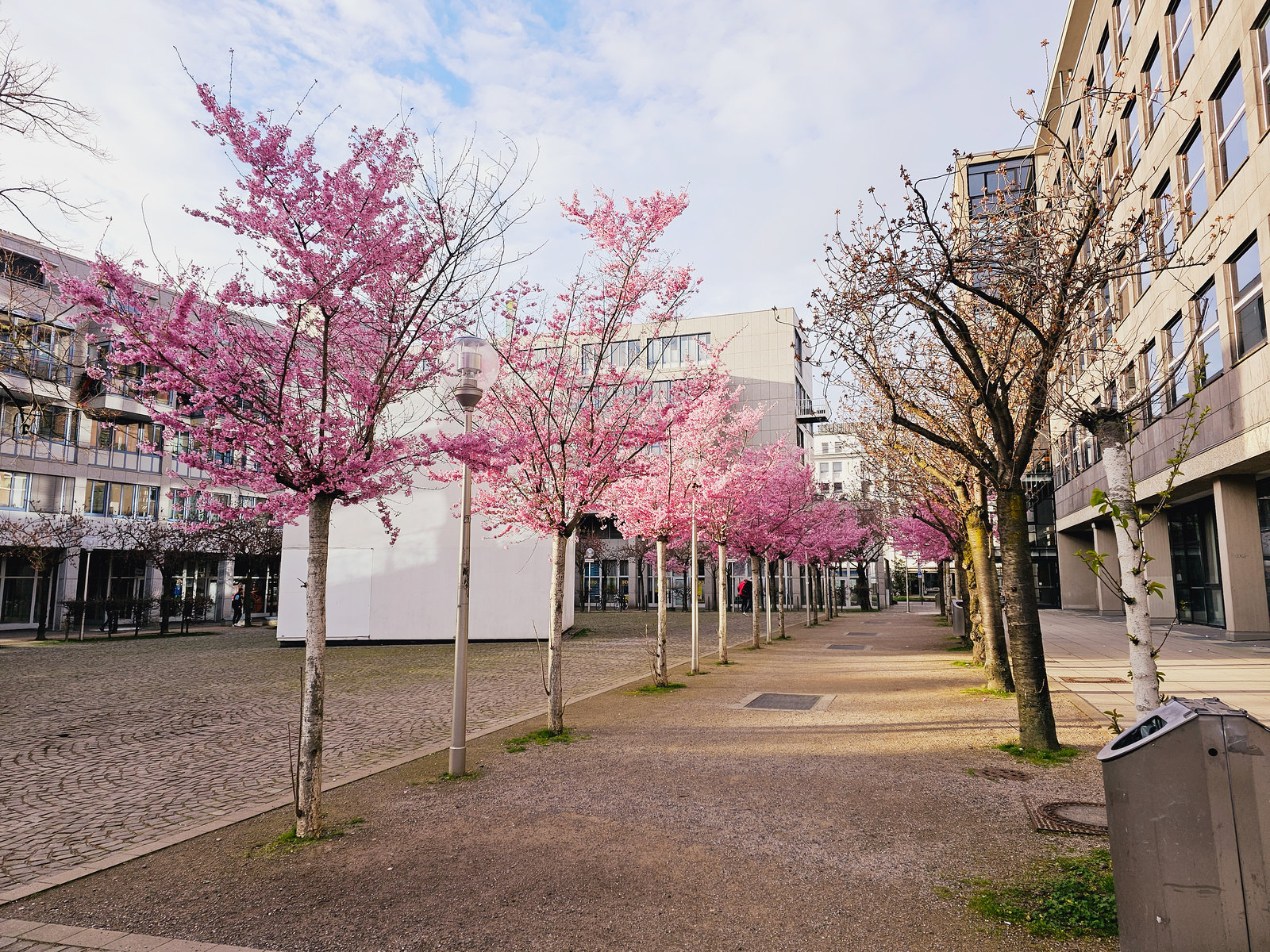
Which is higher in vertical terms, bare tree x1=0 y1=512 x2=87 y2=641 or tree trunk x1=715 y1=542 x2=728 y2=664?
bare tree x1=0 y1=512 x2=87 y2=641

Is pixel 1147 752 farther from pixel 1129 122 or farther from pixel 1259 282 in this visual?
pixel 1129 122

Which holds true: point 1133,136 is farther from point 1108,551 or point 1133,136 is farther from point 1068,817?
point 1068,817

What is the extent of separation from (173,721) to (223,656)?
1112 cm

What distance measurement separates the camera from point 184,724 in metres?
11.0

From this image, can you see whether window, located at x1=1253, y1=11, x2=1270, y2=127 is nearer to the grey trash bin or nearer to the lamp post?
the lamp post

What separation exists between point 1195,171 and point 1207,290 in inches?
151

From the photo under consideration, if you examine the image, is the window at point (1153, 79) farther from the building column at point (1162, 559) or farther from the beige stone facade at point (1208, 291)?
the building column at point (1162, 559)

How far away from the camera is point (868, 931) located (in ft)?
13.6

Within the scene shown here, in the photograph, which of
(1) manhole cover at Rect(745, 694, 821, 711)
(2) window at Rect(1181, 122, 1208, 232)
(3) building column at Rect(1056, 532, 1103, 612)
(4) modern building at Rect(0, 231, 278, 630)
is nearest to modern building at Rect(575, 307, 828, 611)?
(3) building column at Rect(1056, 532, 1103, 612)

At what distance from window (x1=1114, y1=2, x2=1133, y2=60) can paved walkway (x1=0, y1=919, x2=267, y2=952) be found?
3366cm

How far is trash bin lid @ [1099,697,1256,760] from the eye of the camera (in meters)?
3.31

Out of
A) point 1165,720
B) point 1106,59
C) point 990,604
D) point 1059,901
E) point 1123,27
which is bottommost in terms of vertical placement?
point 1059,901

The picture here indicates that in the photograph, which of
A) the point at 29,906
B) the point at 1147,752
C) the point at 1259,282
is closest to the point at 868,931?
the point at 1147,752

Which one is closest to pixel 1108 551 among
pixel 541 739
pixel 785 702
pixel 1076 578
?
pixel 1076 578
